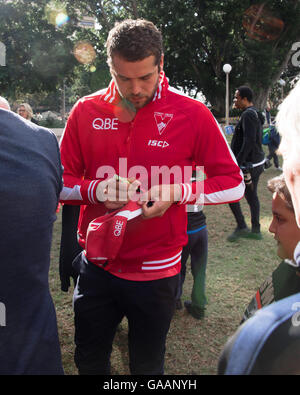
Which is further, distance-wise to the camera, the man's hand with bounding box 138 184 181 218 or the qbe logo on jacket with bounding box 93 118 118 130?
the qbe logo on jacket with bounding box 93 118 118 130

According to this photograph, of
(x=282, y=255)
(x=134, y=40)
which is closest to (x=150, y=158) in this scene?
(x=134, y=40)

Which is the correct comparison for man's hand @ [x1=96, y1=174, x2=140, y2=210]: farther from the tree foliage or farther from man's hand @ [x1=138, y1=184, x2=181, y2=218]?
the tree foliage

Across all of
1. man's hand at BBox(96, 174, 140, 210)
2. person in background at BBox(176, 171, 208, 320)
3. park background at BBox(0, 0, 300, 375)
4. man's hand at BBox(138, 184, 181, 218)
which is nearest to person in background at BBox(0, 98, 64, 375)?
man's hand at BBox(96, 174, 140, 210)

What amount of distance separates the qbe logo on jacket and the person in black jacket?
11.8ft

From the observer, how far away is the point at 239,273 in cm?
434

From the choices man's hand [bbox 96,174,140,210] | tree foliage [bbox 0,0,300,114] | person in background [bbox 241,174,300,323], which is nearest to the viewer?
person in background [bbox 241,174,300,323]

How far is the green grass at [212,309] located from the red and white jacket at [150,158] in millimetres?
1392

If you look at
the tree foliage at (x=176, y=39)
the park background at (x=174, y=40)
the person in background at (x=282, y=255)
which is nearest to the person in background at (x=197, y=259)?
the person in background at (x=282, y=255)

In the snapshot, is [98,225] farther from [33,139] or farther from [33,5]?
[33,5]

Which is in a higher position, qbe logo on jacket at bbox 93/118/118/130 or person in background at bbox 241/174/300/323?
qbe logo on jacket at bbox 93/118/118/130

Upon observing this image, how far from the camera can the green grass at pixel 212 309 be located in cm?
287

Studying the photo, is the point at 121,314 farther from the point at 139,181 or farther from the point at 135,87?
the point at 135,87

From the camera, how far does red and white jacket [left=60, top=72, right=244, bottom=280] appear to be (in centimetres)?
177

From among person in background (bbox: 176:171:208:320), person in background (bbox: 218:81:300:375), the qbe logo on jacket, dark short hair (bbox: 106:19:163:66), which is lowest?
person in background (bbox: 176:171:208:320)
